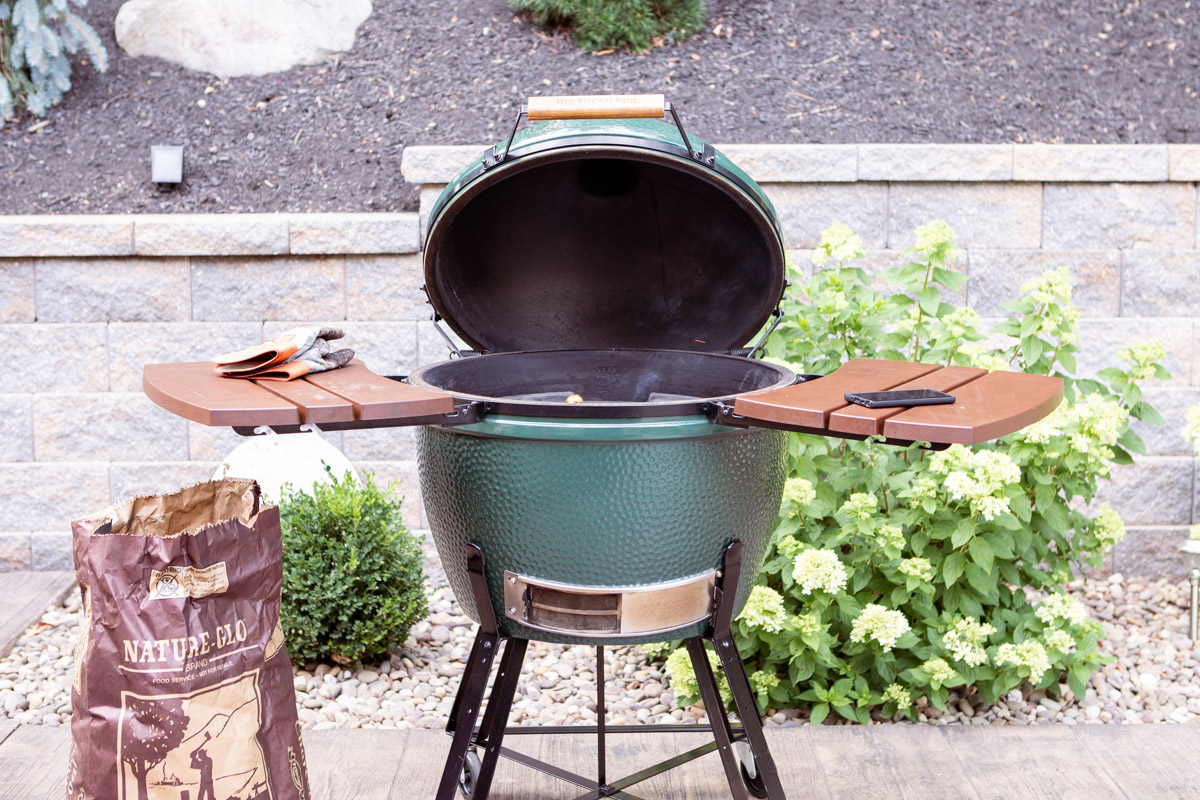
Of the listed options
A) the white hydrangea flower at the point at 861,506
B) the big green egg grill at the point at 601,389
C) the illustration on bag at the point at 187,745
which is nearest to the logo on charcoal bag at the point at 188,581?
the illustration on bag at the point at 187,745

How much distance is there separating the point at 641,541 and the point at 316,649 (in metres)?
1.60

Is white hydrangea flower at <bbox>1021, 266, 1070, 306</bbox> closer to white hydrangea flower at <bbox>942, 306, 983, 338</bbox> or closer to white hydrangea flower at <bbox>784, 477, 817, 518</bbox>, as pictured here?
white hydrangea flower at <bbox>942, 306, 983, 338</bbox>

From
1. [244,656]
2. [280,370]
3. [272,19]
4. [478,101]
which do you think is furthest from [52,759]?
[272,19]

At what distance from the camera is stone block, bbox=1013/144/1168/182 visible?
3545 mm

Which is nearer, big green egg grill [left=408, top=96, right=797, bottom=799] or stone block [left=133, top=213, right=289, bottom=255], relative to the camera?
big green egg grill [left=408, top=96, right=797, bottom=799]

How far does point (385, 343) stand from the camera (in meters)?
3.66

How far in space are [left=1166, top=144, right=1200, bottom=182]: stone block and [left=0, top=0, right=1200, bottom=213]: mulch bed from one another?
60cm

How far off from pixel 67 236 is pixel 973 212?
10.7 feet

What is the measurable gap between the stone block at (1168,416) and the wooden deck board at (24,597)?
3.94 metres

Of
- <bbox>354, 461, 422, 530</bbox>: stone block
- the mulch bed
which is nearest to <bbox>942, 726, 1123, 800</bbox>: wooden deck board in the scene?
<bbox>354, 461, 422, 530</bbox>: stone block

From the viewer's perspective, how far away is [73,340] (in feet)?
12.0

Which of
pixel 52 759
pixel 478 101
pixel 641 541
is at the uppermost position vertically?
pixel 478 101

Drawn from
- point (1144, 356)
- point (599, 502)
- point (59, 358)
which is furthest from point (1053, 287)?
point (59, 358)

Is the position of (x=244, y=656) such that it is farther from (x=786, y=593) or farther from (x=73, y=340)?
(x=73, y=340)
